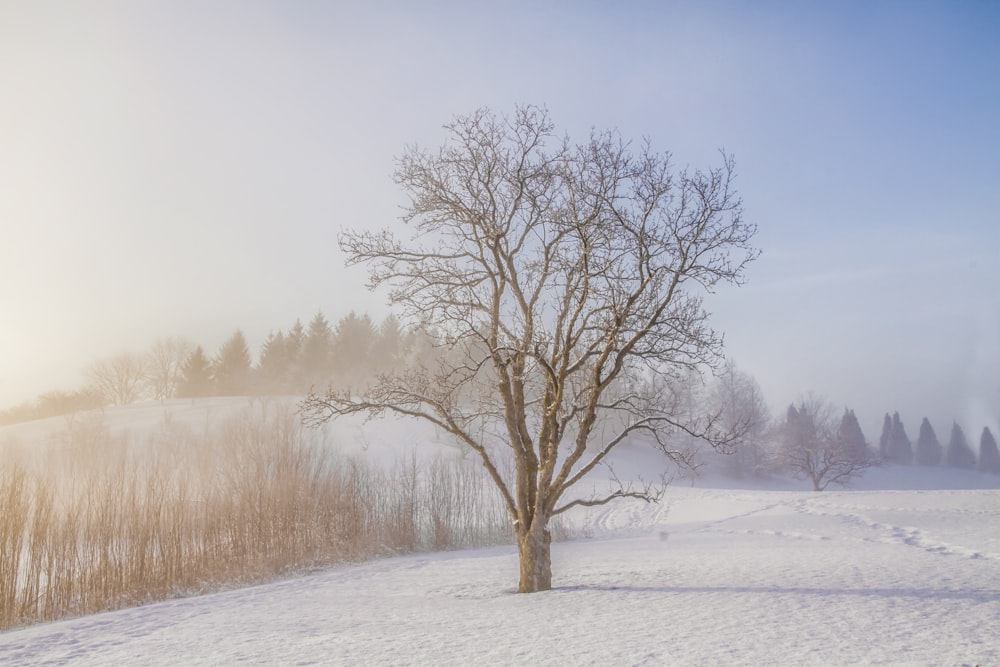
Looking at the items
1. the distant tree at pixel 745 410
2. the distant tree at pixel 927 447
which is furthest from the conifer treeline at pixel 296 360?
the distant tree at pixel 927 447

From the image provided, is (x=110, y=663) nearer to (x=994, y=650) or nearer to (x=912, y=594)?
(x=994, y=650)

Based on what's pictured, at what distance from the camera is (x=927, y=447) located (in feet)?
215

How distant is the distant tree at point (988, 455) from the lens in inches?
2363

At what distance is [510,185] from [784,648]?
6855 mm

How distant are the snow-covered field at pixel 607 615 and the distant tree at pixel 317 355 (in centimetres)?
3655

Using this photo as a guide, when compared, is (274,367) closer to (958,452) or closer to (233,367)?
(233,367)

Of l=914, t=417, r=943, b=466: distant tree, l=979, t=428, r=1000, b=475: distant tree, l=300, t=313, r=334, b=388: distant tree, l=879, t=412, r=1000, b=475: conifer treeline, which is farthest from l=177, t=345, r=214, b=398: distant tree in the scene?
l=979, t=428, r=1000, b=475: distant tree

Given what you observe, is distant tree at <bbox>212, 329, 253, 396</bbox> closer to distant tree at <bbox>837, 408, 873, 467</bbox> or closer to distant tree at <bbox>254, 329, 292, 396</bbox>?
distant tree at <bbox>254, 329, 292, 396</bbox>

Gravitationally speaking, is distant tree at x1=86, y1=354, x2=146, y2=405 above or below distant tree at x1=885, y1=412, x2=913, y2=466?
above

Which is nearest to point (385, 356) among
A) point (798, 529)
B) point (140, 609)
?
point (798, 529)

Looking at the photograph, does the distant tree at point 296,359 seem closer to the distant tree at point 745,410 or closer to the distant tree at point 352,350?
the distant tree at point 352,350

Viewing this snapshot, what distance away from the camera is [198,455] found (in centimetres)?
1623

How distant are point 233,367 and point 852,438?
163 ft

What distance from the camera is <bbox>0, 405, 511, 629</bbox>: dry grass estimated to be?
10.1 m
